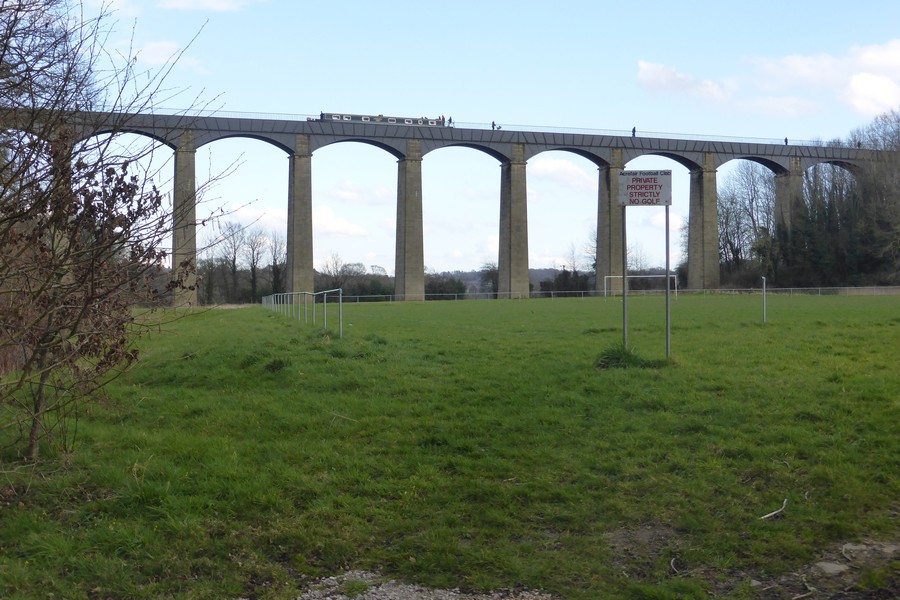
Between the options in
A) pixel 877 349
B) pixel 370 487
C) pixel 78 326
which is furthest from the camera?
pixel 877 349

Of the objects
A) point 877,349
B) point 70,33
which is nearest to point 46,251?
point 70,33

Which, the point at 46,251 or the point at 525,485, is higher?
the point at 46,251

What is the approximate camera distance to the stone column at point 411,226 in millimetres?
62750

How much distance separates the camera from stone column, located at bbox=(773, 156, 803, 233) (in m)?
70.4

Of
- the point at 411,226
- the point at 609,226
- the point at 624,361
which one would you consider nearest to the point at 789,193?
the point at 609,226

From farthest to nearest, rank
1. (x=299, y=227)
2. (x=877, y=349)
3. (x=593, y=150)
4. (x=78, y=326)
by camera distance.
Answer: (x=593, y=150)
(x=299, y=227)
(x=877, y=349)
(x=78, y=326)

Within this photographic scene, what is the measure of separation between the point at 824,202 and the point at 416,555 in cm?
7204

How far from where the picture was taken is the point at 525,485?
21.2 ft

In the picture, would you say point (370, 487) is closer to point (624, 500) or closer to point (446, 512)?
point (446, 512)

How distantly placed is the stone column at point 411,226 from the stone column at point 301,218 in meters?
7.04

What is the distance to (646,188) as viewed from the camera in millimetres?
11055

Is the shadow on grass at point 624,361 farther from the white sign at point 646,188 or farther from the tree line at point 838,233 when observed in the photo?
the tree line at point 838,233

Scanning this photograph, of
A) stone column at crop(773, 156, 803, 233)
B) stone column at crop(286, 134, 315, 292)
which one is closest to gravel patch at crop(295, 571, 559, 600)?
stone column at crop(286, 134, 315, 292)

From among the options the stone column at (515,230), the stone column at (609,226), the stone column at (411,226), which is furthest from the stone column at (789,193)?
the stone column at (411,226)
